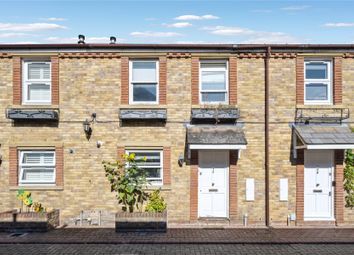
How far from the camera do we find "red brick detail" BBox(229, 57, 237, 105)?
13.3m

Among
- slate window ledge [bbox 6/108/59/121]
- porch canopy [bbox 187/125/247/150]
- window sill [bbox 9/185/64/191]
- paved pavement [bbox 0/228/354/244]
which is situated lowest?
paved pavement [bbox 0/228/354/244]

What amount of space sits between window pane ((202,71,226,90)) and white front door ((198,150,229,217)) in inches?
90.5

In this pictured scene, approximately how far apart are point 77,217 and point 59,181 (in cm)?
133

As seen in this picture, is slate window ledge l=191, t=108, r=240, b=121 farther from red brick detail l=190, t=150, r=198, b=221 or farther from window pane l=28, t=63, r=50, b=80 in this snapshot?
window pane l=28, t=63, r=50, b=80

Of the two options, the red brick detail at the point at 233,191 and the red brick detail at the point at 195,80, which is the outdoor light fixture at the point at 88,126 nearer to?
the red brick detail at the point at 195,80

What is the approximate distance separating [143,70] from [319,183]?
7.01 m

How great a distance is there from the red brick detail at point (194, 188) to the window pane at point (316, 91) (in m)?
4.37

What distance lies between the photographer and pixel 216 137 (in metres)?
12.7

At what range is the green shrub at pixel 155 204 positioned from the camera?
→ 1241 centimetres

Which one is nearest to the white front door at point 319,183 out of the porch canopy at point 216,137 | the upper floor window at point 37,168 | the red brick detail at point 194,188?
the porch canopy at point 216,137

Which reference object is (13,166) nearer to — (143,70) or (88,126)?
(88,126)

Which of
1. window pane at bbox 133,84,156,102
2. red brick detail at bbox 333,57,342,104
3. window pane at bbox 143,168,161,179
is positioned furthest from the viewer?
window pane at bbox 133,84,156,102

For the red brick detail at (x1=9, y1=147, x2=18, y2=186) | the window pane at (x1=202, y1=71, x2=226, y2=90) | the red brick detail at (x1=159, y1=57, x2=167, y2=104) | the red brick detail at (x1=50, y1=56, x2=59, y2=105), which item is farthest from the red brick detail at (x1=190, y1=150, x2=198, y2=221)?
the red brick detail at (x1=9, y1=147, x2=18, y2=186)

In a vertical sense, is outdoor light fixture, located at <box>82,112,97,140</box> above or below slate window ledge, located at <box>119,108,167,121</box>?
below
